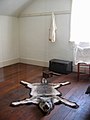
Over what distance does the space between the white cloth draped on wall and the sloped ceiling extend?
60.6 inches

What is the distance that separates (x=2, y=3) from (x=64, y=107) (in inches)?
130

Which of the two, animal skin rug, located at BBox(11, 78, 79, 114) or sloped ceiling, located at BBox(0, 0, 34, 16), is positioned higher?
sloped ceiling, located at BBox(0, 0, 34, 16)

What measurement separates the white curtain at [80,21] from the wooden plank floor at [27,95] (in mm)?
1062

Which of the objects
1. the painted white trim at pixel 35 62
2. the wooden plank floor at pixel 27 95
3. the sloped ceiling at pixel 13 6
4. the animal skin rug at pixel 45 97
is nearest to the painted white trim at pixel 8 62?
the painted white trim at pixel 35 62

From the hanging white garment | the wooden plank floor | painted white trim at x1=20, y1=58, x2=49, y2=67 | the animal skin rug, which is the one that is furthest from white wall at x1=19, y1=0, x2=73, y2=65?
the animal skin rug

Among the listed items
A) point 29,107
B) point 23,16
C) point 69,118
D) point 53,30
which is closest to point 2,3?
point 23,16

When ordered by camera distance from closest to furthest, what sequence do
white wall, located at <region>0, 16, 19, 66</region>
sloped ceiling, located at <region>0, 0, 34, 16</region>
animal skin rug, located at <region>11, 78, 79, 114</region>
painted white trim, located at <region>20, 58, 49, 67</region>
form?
1. animal skin rug, located at <region>11, 78, 79, 114</region>
2. sloped ceiling, located at <region>0, 0, 34, 16</region>
3. white wall, located at <region>0, 16, 19, 66</region>
4. painted white trim, located at <region>20, 58, 49, 67</region>

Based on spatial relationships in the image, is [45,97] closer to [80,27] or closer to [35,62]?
[80,27]

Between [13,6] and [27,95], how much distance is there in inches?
117

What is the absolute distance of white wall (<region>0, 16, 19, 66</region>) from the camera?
502cm

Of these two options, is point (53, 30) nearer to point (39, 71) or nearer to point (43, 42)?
point (43, 42)

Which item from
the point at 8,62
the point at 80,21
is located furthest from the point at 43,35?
the point at 8,62

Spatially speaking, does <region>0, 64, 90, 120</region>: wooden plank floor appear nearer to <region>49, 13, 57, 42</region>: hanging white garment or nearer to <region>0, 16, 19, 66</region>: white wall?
<region>0, 16, 19, 66</region>: white wall

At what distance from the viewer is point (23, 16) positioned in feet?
17.6
